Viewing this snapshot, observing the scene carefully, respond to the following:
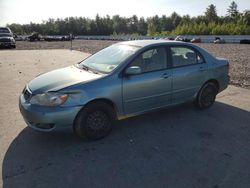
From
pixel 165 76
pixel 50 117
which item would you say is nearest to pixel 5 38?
pixel 165 76

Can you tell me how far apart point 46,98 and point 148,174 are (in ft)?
6.41

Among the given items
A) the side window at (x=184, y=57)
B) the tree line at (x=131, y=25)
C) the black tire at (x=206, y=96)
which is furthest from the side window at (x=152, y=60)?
the tree line at (x=131, y=25)

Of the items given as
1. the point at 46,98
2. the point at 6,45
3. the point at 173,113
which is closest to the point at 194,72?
the point at 173,113

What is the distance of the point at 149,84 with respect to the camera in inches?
199

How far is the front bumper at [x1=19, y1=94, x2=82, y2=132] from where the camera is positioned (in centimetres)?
417

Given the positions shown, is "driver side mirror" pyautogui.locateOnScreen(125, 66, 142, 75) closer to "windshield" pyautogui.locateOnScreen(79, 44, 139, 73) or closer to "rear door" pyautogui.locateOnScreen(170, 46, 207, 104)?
"windshield" pyautogui.locateOnScreen(79, 44, 139, 73)

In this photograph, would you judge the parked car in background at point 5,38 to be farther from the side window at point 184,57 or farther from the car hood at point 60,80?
the side window at point 184,57

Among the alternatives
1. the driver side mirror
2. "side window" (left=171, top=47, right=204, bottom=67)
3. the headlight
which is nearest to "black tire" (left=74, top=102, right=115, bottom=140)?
the headlight

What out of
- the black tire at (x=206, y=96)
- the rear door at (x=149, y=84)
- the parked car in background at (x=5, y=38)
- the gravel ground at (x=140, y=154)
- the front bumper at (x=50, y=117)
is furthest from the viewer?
the parked car in background at (x=5, y=38)

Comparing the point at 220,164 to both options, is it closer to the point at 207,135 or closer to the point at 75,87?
the point at 207,135

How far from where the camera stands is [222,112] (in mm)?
6148

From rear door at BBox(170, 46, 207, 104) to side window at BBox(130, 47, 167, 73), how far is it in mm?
234

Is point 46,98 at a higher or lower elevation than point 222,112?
higher

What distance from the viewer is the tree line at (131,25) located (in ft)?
361
